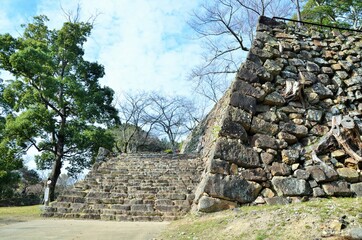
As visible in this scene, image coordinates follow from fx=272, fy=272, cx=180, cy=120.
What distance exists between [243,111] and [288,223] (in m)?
2.70

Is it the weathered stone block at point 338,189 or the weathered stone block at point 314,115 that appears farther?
the weathered stone block at point 314,115

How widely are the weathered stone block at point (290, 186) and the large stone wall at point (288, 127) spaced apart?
0.6 inches

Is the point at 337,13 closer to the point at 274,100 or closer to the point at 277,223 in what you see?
the point at 274,100

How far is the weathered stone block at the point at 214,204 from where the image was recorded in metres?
4.48

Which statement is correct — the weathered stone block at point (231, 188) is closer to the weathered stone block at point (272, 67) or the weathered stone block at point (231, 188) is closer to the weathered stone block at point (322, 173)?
the weathered stone block at point (322, 173)

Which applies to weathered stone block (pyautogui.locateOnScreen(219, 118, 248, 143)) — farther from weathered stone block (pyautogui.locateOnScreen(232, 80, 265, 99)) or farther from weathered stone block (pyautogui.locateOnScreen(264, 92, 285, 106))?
weathered stone block (pyautogui.locateOnScreen(264, 92, 285, 106))

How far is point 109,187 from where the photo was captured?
8.44m

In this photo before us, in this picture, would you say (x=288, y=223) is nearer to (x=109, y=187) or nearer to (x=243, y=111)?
(x=243, y=111)

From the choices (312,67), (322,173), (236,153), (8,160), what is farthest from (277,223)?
(8,160)

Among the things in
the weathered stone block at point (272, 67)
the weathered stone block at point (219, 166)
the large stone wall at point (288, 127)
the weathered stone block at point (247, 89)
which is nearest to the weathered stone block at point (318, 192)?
the large stone wall at point (288, 127)

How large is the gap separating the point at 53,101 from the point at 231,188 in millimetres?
11581

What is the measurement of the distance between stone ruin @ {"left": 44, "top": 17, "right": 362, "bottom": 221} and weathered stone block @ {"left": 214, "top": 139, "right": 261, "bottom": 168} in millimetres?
18

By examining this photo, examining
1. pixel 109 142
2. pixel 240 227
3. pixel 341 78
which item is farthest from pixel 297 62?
pixel 109 142

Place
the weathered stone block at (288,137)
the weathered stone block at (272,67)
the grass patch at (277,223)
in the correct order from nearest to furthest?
the grass patch at (277,223), the weathered stone block at (288,137), the weathered stone block at (272,67)
